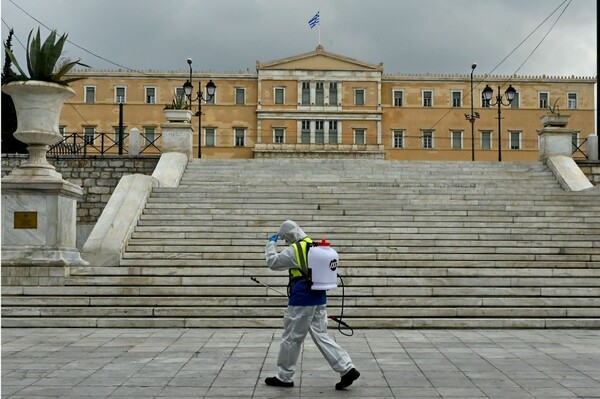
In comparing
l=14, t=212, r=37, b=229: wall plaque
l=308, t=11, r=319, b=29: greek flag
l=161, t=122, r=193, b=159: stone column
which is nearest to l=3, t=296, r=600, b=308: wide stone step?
l=14, t=212, r=37, b=229: wall plaque

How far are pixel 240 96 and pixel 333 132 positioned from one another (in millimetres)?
8364

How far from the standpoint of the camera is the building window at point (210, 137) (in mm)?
61344

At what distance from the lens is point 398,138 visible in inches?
2454

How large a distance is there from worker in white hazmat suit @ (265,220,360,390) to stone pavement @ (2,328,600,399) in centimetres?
17

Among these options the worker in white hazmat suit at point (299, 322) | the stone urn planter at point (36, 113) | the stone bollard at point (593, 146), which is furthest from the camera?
the stone bollard at point (593, 146)

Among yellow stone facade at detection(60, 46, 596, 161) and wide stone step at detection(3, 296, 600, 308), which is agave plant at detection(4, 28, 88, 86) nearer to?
wide stone step at detection(3, 296, 600, 308)

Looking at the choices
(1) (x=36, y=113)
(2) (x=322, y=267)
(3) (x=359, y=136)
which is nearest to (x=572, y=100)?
(3) (x=359, y=136)

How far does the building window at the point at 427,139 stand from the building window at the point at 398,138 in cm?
189

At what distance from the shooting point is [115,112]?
61.2 meters

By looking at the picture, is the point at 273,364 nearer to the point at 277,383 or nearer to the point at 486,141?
the point at 277,383

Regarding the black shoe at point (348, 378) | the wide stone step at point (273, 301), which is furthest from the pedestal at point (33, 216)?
the black shoe at point (348, 378)

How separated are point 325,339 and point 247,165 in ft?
48.6

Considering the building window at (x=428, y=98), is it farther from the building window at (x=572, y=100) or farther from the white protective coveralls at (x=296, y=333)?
the white protective coveralls at (x=296, y=333)

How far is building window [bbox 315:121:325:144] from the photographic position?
61.8 meters
